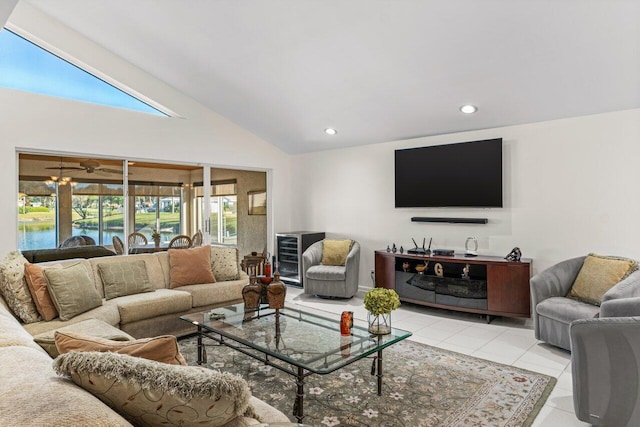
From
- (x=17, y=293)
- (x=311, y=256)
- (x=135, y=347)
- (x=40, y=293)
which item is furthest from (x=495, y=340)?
(x=17, y=293)

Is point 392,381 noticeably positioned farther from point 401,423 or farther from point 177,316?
point 177,316

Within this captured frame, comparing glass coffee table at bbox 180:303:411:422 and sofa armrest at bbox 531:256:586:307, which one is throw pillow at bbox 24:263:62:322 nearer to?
glass coffee table at bbox 180:303:411:422

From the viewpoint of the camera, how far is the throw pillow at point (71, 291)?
3.07 meters

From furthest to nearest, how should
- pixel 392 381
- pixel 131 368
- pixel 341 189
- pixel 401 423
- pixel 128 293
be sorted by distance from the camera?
pixel 341 189
pixel 128 293
pixel 392 381
pixel 401 423
pixel 131 368

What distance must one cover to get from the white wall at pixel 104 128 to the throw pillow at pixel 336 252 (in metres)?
1.86

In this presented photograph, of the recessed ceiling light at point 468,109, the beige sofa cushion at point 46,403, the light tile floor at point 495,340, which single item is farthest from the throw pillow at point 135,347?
the recessed ceiling light at point 468,109

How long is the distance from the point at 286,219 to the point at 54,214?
3.61 m

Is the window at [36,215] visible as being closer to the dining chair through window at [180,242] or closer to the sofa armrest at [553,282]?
the dining chair through window at [180,242]

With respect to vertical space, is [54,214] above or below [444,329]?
above

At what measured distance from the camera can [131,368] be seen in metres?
1.18

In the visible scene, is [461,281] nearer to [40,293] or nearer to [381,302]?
[381,302]

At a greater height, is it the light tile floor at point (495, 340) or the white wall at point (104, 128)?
the white wall at point (104, 128)

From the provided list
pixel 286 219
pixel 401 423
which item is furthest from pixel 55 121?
pixel 401 423

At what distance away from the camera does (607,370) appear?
224 centimetres
